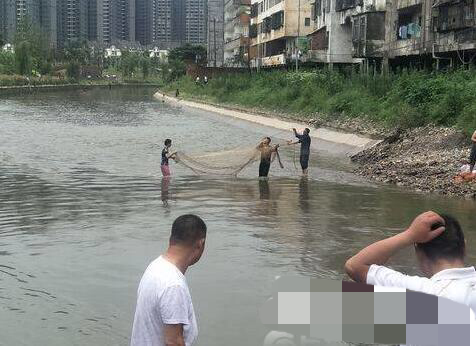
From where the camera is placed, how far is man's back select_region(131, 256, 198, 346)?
12.3 ft

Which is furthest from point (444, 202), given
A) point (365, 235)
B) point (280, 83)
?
point (280, 83)

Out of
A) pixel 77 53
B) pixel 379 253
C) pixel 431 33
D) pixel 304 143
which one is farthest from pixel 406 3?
pixel 77 53

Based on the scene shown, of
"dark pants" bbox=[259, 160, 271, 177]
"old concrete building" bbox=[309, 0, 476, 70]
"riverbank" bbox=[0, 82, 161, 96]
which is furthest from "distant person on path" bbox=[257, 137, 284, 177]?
"riverbank" bbox=[0, 82, 161, 96]

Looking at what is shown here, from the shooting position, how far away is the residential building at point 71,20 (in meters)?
179

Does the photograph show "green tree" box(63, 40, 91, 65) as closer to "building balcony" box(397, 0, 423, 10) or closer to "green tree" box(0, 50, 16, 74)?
"green tree" box(0, 50, 16, 74)

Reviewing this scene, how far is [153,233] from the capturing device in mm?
12891

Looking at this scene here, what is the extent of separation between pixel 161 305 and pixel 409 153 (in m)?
21.0

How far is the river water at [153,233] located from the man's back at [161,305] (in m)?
3.60

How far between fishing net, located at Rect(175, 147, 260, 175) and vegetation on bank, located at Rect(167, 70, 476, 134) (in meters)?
7.72

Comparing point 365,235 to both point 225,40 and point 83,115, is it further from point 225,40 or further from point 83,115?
point 225,40

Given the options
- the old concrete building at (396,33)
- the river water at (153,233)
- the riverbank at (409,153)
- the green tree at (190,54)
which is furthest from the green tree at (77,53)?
the river water at (153,233)

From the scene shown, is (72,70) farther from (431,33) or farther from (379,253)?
(379,253)

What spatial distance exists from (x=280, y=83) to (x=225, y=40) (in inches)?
2636

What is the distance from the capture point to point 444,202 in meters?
16.7
